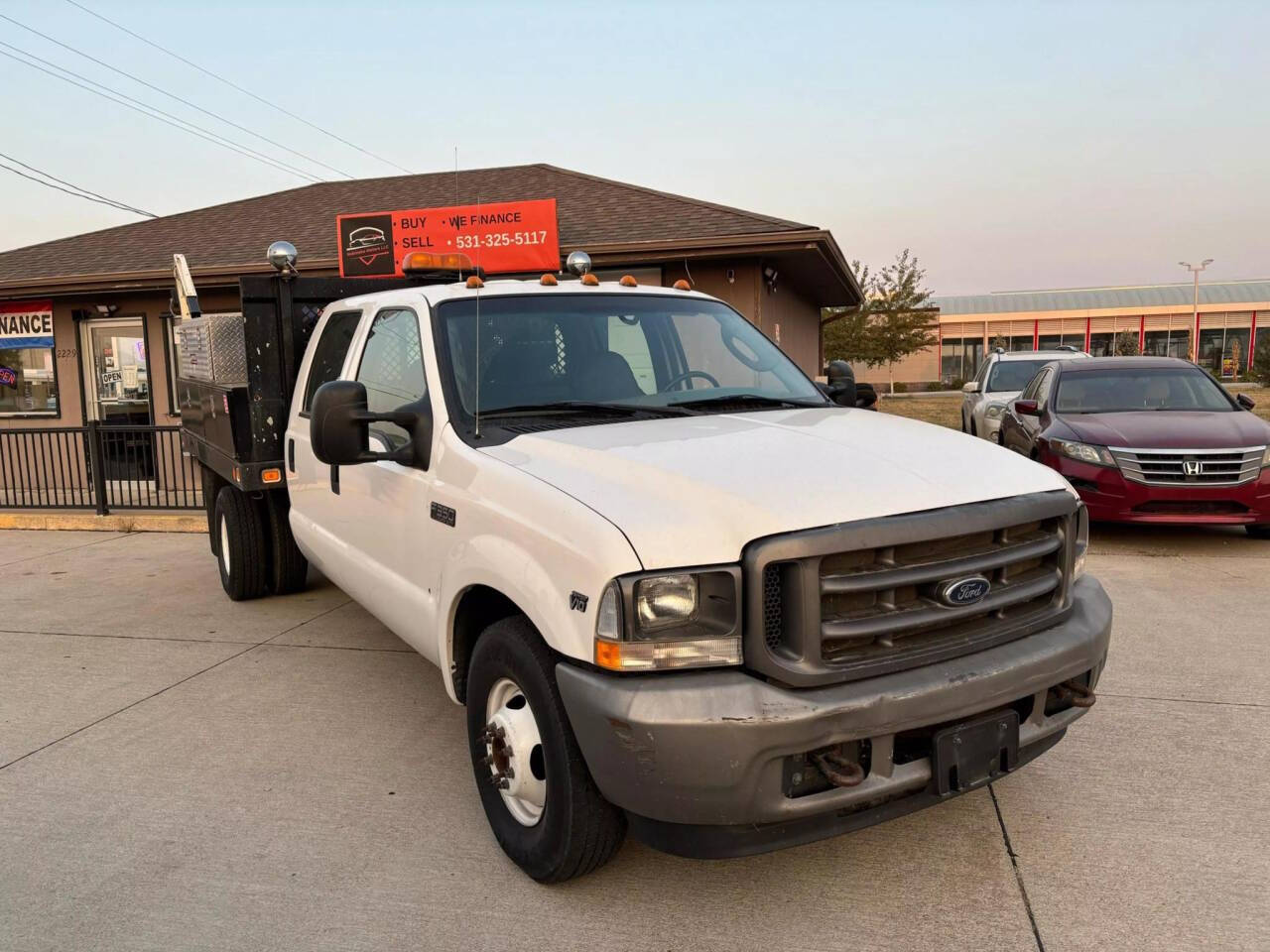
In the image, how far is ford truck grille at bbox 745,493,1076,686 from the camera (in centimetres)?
235

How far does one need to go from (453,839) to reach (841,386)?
8.83 feet

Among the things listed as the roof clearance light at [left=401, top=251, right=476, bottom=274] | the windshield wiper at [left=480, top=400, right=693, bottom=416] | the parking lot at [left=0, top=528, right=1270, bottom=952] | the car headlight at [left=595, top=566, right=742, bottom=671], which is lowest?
the parking lot at [left=0, top=528, right=1270, bottom=952]

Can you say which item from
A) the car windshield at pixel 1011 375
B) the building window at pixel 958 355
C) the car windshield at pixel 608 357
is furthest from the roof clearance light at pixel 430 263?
the building window at pixel 958 355

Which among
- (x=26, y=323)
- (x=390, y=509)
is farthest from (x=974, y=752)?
(x=26, y=323)

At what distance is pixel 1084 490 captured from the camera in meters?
7.65

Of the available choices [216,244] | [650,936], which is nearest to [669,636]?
[650,936]

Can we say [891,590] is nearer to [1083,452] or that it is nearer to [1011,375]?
[1083,452]

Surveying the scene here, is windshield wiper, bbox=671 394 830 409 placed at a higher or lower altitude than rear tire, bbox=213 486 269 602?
higher

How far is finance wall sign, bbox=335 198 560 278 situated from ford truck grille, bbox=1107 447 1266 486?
23.1 feet

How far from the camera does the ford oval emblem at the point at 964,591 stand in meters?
2.55

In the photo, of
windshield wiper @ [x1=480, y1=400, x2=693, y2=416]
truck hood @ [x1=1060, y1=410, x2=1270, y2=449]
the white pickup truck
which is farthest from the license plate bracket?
truck hood @ [x1=1060, y1=410, x2=1270, y2=449]

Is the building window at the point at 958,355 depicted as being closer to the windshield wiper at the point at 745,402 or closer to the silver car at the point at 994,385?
the silver car at the point at 994,385

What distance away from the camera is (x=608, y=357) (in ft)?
12.5

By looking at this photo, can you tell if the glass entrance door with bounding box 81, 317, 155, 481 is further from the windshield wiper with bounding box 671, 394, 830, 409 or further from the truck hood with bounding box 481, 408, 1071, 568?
the truck hood with bounding box 481, 408, 1071, 568
